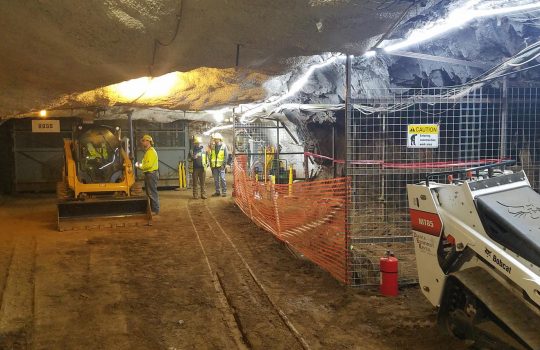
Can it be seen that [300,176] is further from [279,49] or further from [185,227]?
[279,49]

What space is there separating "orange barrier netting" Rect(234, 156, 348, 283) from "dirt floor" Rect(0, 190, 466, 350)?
22 centimetres

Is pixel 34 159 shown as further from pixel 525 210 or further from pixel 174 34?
pixel 525 210

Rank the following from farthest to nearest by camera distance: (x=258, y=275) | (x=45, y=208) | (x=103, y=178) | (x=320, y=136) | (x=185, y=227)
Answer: (x=320, y=136), (x=45, y=208), (x=103, y=178), (x=185, y=227), (x=258, y=275)

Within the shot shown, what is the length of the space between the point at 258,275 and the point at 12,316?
291 cm

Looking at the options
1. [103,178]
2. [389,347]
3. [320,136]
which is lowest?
[389,347]

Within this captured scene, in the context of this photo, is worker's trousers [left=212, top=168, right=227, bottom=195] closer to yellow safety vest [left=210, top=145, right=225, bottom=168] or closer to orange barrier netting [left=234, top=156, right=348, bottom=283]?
yellow safety vest [left=210, top=145, right=225, bottom=168]

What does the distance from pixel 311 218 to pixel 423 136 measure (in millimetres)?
2026

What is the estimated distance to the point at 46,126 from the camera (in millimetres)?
13969

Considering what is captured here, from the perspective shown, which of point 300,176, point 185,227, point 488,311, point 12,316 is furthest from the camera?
point 300,176

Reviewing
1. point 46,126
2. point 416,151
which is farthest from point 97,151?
point 416,151

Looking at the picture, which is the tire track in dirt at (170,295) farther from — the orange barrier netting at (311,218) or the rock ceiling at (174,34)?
the rock ceiling at (174,34)

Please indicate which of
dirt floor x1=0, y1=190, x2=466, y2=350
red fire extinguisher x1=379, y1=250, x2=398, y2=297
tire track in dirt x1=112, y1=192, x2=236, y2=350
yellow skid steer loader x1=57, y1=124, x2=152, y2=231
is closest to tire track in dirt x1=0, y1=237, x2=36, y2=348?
dirt floor x1=0, y1=190, x2=466, y2=350

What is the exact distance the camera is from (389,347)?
3.74m

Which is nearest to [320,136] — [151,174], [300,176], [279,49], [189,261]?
[300,176]
